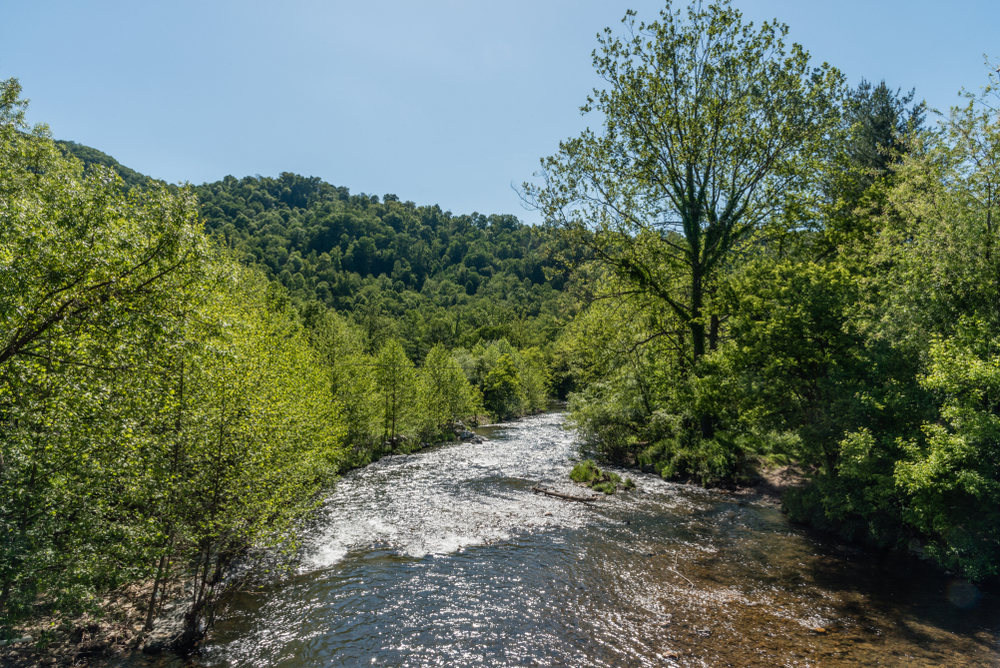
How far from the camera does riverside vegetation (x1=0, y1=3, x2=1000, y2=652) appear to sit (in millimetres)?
9273

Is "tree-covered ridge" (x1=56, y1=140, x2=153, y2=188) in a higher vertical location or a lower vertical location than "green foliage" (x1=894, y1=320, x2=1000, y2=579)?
higher

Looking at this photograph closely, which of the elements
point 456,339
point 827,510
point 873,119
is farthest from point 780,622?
point 456,339

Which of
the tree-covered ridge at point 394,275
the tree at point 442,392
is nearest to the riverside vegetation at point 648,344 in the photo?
the tree at point 442,392

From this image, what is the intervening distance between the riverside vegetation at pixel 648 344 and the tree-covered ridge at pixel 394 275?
78.0 m

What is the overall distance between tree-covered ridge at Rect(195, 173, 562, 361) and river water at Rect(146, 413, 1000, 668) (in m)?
84.0

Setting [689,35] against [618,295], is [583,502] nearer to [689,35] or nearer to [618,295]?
[618,295]

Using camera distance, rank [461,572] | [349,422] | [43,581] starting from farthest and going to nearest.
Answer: [349,422] < [461,572] < [43,581]

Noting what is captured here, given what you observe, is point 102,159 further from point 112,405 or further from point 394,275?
point 112,405

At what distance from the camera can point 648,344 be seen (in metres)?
29.3

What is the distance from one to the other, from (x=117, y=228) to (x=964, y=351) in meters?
19.5

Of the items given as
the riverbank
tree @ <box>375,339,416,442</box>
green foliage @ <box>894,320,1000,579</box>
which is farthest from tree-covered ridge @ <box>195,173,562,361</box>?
green foliage @ <box>894,320,1000,579</box>

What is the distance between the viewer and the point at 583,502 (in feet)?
66.9

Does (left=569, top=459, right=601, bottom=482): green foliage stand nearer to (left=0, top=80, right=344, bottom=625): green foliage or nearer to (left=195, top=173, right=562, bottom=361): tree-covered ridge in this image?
(left=0, top=80, right=344, bottom=625): green foliage

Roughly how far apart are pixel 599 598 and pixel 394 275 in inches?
6993
